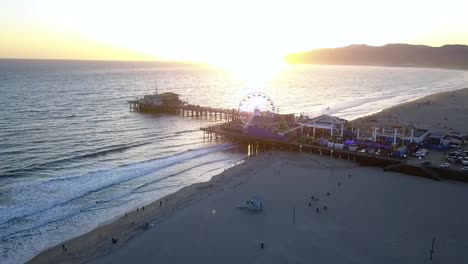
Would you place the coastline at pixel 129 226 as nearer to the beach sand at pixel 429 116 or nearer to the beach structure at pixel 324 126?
the beach structure at pixel 324 126

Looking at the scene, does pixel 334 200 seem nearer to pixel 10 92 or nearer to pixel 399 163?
pixel 399 163

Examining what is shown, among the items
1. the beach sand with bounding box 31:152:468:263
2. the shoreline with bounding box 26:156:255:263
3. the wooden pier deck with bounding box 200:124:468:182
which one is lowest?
the shoreline with bounding box 26:156:255:263

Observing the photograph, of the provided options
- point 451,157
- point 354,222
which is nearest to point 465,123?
point 451,157

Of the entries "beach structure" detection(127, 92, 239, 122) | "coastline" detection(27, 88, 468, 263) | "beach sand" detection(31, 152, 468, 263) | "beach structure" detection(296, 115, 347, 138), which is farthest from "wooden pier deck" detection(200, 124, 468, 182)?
"beach structure" detection(127, 92, 239, 122)

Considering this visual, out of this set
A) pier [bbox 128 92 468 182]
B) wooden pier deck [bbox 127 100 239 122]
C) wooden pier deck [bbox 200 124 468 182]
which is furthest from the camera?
wooden pier deck [bbox 127 100 239 122]

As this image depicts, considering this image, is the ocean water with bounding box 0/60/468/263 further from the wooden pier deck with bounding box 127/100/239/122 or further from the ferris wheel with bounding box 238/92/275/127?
the ferris wheel with bounding box 238/92/275/127
